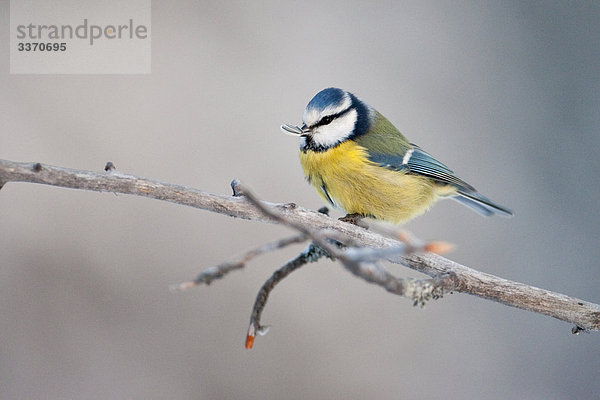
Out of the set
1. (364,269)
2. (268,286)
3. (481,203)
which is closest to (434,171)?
(481,203)

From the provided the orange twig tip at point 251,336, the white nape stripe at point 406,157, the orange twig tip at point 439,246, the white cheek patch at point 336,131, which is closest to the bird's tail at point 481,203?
the white nape stripe at point 406,157

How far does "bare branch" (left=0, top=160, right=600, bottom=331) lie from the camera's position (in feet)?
2.45

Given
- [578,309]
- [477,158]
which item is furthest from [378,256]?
[477,158]

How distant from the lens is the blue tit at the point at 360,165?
120 centimetres

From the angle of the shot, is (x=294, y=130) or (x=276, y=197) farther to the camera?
(x=276, y=197)

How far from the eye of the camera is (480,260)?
1.60 m

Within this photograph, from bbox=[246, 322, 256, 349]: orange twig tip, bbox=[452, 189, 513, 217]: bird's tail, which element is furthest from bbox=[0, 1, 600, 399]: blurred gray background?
bbox=[246, 322, 256, 349]: orange twig tip

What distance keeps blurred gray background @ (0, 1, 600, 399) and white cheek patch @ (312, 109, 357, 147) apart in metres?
0.35

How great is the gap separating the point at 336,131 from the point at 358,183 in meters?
0.13

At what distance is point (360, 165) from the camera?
4.00ft

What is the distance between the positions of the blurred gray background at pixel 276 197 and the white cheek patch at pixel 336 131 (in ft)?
1.14

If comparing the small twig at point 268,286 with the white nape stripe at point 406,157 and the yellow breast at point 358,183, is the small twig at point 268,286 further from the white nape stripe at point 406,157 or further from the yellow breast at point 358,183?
the white nape stripe at point 406,157

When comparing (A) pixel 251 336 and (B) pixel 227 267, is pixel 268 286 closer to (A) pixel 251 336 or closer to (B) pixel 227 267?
(A) pixel 251 336

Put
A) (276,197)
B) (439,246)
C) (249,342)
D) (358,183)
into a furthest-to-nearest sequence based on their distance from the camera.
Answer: (276,197), (358,183), (249,342), (439,246)
